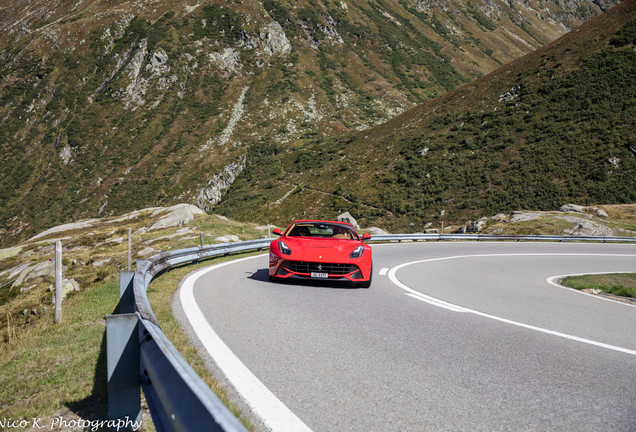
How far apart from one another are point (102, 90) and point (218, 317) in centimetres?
13304

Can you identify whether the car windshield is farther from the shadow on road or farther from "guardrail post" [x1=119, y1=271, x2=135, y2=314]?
"guardrail post" [x1=119, y1=271, x2=135, y2=314]

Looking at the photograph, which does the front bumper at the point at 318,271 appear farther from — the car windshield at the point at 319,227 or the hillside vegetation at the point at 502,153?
the hillside vegetation at the point at 502,153

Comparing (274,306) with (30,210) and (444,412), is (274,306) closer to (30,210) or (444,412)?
(444,412)

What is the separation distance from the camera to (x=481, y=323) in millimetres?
5840

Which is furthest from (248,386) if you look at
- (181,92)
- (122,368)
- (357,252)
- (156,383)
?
(181,92)

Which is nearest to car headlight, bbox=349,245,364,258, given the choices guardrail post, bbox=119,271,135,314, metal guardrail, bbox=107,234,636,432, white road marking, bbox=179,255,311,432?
white road marking, bbox=179,255,311,432

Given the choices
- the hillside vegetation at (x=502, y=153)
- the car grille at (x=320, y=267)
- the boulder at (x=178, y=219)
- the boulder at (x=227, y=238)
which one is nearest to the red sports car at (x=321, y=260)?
the car grille at (x=320, y=267)

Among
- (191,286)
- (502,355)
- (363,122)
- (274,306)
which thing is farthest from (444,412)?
(363,122)

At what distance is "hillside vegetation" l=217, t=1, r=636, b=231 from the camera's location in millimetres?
42769

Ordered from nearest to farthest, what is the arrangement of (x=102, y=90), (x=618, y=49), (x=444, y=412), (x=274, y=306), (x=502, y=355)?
(x=444, y=412) → (x=502, y=355) → (x=274, y=306) → (x=618, y=49) → (x=102, y=90)

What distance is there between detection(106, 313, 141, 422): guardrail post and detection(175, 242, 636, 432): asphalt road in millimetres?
820

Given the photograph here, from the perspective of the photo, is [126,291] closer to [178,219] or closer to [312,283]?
[312,283]

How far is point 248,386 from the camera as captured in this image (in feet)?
10.6

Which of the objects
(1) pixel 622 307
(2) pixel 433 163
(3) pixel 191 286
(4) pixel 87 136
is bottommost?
(1) pixel 622 307
